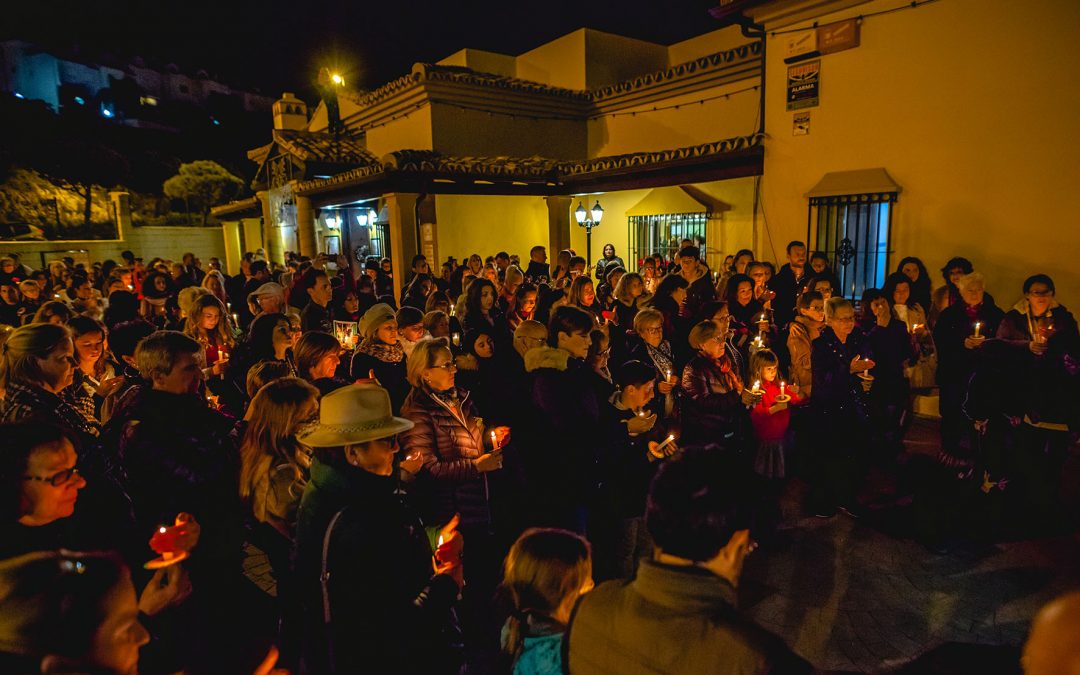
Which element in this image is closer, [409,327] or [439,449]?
[439,449]

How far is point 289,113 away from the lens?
27328 millimetres

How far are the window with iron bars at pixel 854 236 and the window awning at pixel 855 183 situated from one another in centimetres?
12

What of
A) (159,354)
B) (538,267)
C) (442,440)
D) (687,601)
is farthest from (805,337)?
(538,267)

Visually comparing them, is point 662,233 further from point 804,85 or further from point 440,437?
point 440,437

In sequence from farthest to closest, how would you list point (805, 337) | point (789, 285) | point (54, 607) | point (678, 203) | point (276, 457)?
point (678, 203), point (789, 285), point (805, 337), point (276, 457), point (54, 607)

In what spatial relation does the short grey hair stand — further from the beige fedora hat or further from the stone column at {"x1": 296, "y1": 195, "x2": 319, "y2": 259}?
the stone column at {"x1": 296, "y1": 195, "x2": 319, "y2": 259}

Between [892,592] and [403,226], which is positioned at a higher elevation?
[403,226]

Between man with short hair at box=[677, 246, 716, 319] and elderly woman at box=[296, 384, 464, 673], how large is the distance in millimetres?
5767

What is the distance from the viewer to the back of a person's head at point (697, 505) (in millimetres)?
1496

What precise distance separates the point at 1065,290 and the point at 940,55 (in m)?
3.68

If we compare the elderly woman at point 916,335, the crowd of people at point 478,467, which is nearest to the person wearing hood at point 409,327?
the crowd of people at point 478,467

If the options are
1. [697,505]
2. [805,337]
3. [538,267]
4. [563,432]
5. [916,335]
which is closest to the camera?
[697,505]

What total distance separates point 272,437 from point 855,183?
30.9ft

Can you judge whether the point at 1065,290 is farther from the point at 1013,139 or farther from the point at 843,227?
the point at 843,227
